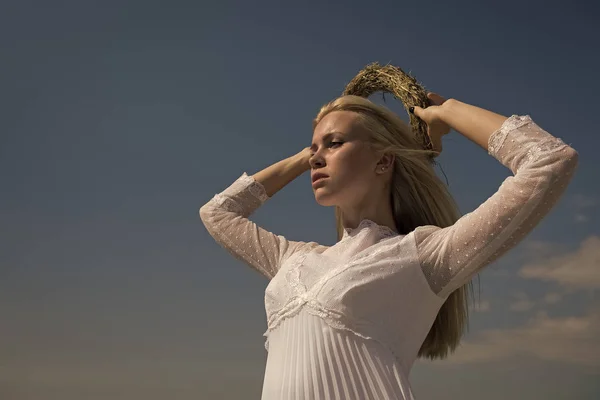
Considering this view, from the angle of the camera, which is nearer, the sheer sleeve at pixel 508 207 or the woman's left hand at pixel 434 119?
the sheer sleeve at pixel 508 207

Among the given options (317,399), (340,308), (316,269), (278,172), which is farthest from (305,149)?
(317,399)

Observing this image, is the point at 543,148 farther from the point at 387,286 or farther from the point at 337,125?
the point at 337,125

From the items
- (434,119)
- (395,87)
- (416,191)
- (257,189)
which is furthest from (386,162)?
(257,189)

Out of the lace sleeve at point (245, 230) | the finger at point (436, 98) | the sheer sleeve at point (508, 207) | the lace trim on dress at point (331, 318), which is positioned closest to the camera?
the sheer sleeve at point (508, 207)

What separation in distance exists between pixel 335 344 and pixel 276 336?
34 cm

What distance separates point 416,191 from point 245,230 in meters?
0.89

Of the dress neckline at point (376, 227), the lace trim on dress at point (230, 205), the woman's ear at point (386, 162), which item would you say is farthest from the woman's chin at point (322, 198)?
the lace trim on dress at point (230, 205)

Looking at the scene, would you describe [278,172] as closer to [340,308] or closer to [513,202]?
[340,308]

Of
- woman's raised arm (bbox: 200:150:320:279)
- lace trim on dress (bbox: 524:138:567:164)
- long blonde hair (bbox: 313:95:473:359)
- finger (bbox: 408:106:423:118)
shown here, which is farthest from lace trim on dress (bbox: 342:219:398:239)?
lace trim on dress (bbox: 524:138:567:164)

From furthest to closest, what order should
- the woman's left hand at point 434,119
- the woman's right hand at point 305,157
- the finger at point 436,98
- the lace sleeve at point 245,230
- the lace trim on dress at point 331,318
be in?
the woman's right hand at point 305,157, the lace sleeve at point 245,230, the finger at point 436,98, the woman's left hand at point 434,119, the lace trim on dress at point 331,318

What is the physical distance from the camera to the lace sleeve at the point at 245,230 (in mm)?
3389

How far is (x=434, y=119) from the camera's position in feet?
9.62

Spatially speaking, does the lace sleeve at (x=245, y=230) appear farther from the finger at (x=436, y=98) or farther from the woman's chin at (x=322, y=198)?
the finger at (x=436, y=98)

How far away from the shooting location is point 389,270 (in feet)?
8.86
